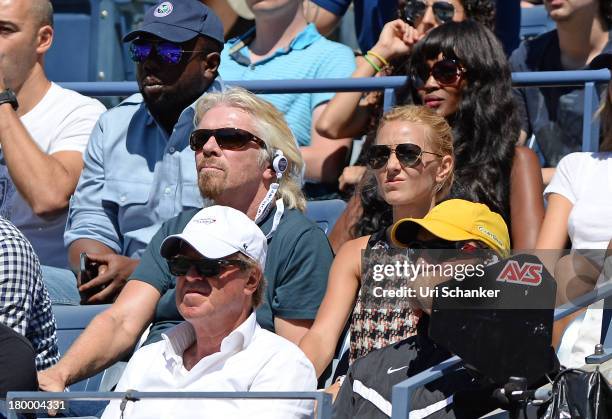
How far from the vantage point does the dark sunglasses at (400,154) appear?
4.45 m

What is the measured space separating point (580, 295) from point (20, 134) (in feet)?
8.20

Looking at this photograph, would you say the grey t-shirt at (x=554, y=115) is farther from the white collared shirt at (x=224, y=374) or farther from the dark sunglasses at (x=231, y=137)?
the white collared shirt at (x=224, y=374)

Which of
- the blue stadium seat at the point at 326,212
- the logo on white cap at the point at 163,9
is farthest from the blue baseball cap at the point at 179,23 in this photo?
the blue stadium seat at the point at 326,212

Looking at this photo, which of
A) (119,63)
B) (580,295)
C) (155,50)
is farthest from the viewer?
(119,63)

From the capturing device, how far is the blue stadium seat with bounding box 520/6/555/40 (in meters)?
7.79

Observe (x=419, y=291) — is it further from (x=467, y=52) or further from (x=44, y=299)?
(x=467, y=52)

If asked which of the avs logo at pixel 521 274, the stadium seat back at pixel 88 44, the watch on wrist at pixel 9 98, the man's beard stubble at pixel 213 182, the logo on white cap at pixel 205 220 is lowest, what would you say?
the stadium seat back at pixel 88 44

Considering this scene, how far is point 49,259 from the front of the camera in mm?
5758

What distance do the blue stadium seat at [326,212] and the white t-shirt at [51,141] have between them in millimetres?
1057

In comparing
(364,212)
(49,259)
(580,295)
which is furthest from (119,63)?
(580,295)

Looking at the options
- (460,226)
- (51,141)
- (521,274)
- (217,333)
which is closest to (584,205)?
(460,226)

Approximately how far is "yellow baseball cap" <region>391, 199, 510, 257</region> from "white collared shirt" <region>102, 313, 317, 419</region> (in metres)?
0.48

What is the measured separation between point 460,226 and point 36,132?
264 cm

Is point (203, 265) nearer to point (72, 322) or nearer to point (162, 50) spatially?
point (72, 322)
